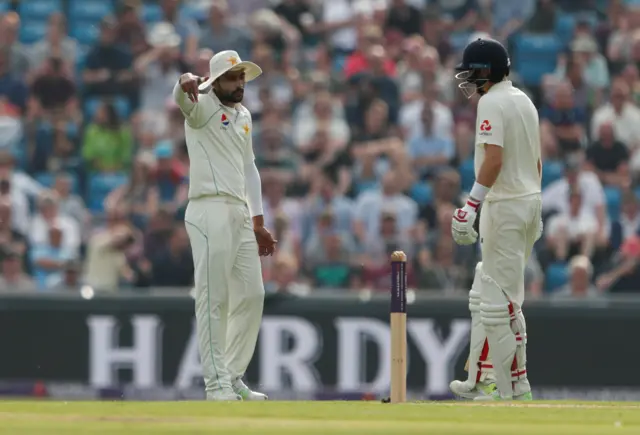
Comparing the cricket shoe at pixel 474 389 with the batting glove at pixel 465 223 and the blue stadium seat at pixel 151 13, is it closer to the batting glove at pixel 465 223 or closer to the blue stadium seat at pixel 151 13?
the batting glove at pixel 465 223

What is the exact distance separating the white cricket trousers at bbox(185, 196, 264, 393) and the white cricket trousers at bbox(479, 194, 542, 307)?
67.0 inches

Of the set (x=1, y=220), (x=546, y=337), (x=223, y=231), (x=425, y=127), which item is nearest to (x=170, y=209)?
(x=1, y=220)

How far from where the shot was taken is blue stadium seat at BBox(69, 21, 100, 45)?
878 inches

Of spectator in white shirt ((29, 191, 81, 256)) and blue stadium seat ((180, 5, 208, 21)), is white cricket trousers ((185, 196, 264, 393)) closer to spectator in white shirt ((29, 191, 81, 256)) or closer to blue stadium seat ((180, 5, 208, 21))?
spectator in white shirt ((29, 191, 81, 256))

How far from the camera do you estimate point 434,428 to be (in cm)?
889

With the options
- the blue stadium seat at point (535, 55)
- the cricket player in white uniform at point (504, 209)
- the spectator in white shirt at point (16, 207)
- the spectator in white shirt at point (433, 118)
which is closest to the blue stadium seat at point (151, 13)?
the spectator in white shirt at point (433, 118)

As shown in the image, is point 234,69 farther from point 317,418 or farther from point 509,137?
point 317,418

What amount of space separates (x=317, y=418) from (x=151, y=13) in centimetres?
1344

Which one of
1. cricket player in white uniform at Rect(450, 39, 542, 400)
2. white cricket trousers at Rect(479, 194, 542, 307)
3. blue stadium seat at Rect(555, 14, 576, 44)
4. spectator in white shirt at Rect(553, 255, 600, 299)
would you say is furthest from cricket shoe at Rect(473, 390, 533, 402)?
blue stadium seat at Rect(555, 14, 576, 44)

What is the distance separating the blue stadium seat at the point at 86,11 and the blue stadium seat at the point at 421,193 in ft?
18.7

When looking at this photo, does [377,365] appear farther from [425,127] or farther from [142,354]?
[425,127]

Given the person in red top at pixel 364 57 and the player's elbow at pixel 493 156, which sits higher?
the person in red top at pixel 364 57

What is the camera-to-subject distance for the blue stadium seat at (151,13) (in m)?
22.4

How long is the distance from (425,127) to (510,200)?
8.02m
